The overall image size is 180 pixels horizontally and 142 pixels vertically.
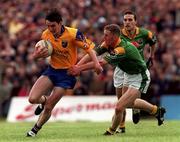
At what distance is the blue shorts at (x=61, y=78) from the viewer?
13.3 metres

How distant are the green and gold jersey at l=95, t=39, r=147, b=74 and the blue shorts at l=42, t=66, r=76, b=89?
0.74 meters

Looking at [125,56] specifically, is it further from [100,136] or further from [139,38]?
[139,38]

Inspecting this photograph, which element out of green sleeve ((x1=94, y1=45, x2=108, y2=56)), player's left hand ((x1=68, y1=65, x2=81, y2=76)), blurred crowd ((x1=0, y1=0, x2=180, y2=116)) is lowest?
blurred crowd ((x1=0, y1=0, x2=180, y2=116))

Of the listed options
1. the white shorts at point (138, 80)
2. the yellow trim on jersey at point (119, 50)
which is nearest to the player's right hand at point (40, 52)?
the yellow trim on jersey at point (119, 50)

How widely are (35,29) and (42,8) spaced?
1217mm

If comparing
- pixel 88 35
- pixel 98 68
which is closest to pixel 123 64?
pixel 98 68

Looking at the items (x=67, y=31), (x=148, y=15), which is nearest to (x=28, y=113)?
(x=148, y=15)

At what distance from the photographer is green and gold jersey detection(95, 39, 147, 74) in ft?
42.1

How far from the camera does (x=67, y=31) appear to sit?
13305mm

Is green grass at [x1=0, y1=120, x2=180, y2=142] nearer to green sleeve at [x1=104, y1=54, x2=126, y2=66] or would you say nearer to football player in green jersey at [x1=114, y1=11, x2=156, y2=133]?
football player in green jersey at [x1=114, y1=11, x2=156, y2=133]

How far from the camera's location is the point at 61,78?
13.3 metres

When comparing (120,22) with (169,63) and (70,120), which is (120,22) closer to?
(169,63)

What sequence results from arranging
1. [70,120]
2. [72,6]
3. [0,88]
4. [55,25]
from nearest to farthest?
[55,25] → [70,120] → [0,88] → [72,6]

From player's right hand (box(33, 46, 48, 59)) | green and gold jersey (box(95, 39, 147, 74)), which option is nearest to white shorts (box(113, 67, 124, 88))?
green and gold jersey (box(95, 39, 147, 74))
